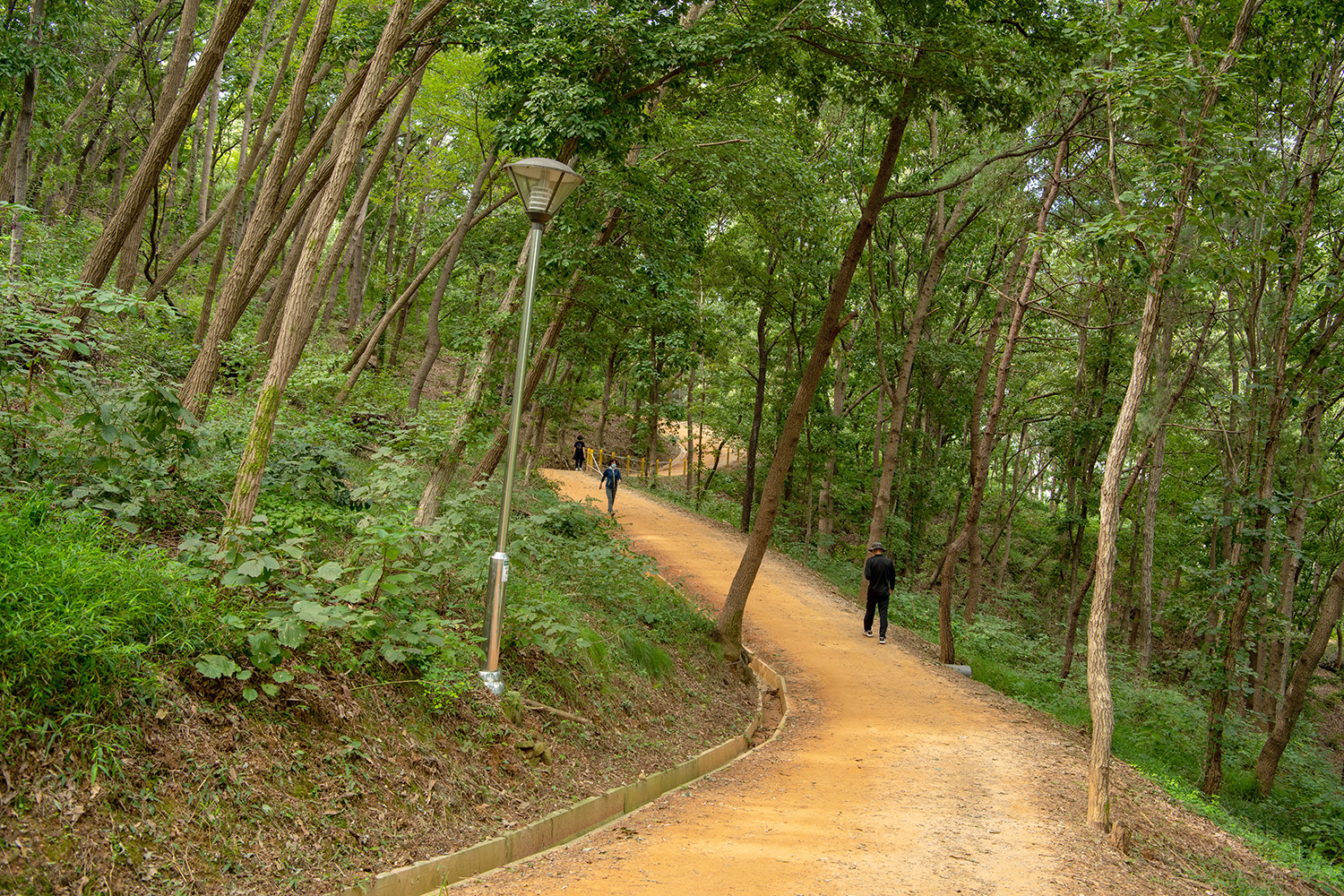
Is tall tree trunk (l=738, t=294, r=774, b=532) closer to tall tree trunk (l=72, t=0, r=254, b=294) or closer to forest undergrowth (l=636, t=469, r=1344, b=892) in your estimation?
forest undergrowth (l=636, t=469, r=1344, b=892)

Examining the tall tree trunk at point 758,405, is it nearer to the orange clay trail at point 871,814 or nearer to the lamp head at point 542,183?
the orange clay trail at point 871,814

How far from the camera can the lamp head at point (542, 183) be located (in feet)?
21.8

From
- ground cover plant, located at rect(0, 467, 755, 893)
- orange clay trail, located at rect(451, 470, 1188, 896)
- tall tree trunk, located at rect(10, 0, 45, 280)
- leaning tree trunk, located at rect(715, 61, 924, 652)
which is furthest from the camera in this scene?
tall tree trunk, located at rect(10, 0, 45, 280)

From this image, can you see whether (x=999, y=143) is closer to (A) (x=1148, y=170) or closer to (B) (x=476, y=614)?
(A) (x=1148, y=170)

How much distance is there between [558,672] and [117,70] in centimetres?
2338

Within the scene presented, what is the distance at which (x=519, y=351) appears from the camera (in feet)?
21.7

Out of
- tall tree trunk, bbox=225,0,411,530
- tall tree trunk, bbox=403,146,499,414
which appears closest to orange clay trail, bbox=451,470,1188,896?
tall tree trunk, bbox=225,0,411,530

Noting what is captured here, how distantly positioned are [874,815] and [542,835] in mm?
2991

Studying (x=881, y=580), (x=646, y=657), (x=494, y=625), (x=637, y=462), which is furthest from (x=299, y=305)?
(x=637, y=462)

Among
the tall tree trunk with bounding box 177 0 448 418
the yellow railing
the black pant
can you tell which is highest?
the tall tree trunk with bounding box 177 0 448 418

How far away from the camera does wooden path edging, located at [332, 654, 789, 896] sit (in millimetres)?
4324

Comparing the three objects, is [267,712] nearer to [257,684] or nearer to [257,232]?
[257,684]

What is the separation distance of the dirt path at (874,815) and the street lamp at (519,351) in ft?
5.20

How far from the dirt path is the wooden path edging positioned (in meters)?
0.13
